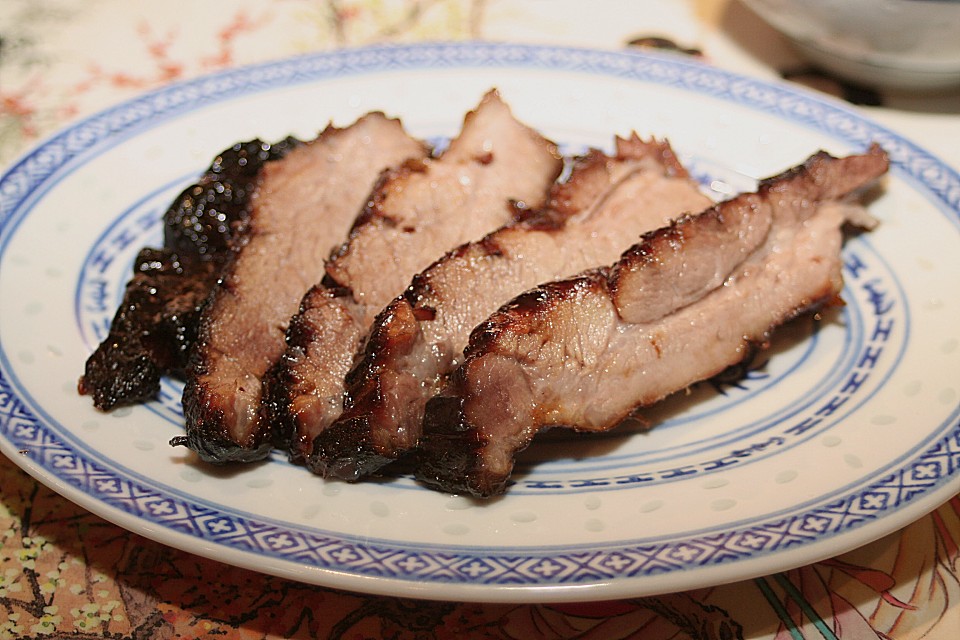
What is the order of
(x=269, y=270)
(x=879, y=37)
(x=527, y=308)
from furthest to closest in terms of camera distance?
(x=879, y=37) < (x=269, y=270) < (x=527, y=308)

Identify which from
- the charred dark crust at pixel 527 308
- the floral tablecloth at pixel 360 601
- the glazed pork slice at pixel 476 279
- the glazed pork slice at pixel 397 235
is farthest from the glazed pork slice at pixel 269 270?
the charred dark crust at pixel 527 308

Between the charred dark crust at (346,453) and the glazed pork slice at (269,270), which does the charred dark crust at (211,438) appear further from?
the charred dark crust at (346,453)

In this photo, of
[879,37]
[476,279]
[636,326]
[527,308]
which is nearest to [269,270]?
[476,279]

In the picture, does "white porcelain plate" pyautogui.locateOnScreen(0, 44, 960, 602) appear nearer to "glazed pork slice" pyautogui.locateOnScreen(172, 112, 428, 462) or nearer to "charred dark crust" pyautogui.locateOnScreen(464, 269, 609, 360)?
"glazed pork slice" pyautogui.locateOnScreen(172, 112, 428, 462)

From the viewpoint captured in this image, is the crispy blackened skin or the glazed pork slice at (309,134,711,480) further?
the crispy blackened skin

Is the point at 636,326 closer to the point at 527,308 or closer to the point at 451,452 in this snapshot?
the point at 527,308

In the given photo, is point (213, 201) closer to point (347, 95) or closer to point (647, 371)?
point (347, 95)

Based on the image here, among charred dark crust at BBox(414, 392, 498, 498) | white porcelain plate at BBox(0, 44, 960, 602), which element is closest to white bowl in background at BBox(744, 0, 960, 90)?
white porcelain plate at BBox(0, 44, 960, 602)
